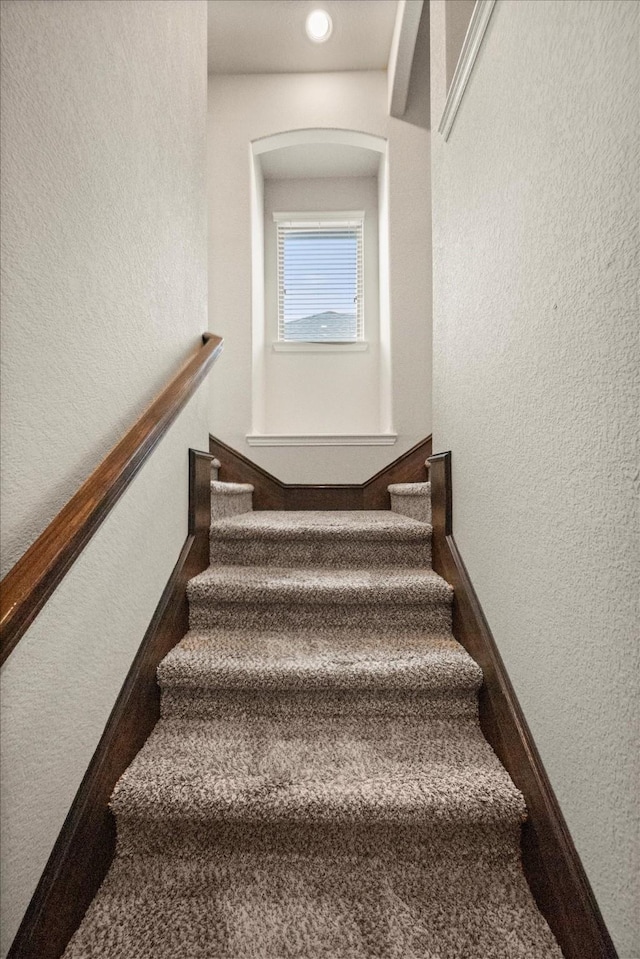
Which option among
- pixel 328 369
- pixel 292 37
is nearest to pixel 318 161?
pixel 292 37

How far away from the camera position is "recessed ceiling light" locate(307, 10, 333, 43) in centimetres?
254

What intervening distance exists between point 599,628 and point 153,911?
97 cm

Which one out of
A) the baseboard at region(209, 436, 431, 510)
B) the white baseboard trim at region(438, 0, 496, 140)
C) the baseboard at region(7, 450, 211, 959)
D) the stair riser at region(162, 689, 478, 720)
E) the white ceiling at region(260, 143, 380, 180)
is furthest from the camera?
the white ceiling at region(260, 143, 380, 180)

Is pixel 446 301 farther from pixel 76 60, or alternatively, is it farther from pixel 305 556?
pixel 76 60

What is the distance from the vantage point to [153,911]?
0.89 meters

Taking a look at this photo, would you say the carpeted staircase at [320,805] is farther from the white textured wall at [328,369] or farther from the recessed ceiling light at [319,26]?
the recessed ceiling light at [319,26]

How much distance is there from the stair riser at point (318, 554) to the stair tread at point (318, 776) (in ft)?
2.09

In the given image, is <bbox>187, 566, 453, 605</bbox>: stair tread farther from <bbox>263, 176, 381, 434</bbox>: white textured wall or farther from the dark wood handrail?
<bbox>263, 176, 381, 434</bbox>: white textured wall

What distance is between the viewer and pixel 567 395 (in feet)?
2.73

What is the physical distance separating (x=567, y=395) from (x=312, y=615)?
3.30ft

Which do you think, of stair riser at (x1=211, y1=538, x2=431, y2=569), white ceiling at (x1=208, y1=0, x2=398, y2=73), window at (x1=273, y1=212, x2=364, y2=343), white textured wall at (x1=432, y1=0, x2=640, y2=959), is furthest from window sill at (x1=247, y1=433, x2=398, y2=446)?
white ceiling at (x1=208, y1=0, x2=398, y2=73)

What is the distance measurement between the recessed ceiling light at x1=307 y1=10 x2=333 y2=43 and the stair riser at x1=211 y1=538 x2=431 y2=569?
2838 millimetres

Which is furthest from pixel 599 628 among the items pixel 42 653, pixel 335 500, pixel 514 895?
pixel 335 500

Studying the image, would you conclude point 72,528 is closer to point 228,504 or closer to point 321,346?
point 228,504
